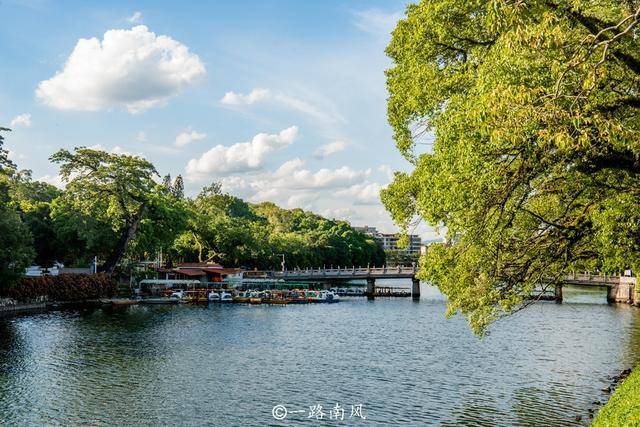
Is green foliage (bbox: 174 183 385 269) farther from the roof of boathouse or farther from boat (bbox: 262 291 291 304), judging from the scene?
boat (bbox: 262 291 291 304)

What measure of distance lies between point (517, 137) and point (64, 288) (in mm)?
60473

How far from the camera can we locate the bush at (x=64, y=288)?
55.4 m

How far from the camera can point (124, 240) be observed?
71.7m

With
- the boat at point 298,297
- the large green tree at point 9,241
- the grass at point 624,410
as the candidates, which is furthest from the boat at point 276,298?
the grass at point 624,410

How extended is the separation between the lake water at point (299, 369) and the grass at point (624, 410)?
9.14 feet

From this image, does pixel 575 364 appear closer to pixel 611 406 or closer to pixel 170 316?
pixel 611 406

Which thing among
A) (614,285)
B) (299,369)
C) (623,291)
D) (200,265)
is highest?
(200,265)

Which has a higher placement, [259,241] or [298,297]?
[259,241]

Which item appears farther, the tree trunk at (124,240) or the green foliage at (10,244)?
the tree trunk at (124,240)

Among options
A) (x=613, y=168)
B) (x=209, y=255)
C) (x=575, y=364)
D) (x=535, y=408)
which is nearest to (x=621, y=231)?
(x=613, y=168)

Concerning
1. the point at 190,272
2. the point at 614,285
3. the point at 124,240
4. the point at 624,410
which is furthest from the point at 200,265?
the point at 624,410

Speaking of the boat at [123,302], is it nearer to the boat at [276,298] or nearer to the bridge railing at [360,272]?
the boat at [276,298]

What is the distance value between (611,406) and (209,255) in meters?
86.2

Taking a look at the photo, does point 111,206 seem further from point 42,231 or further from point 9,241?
point 9,241
